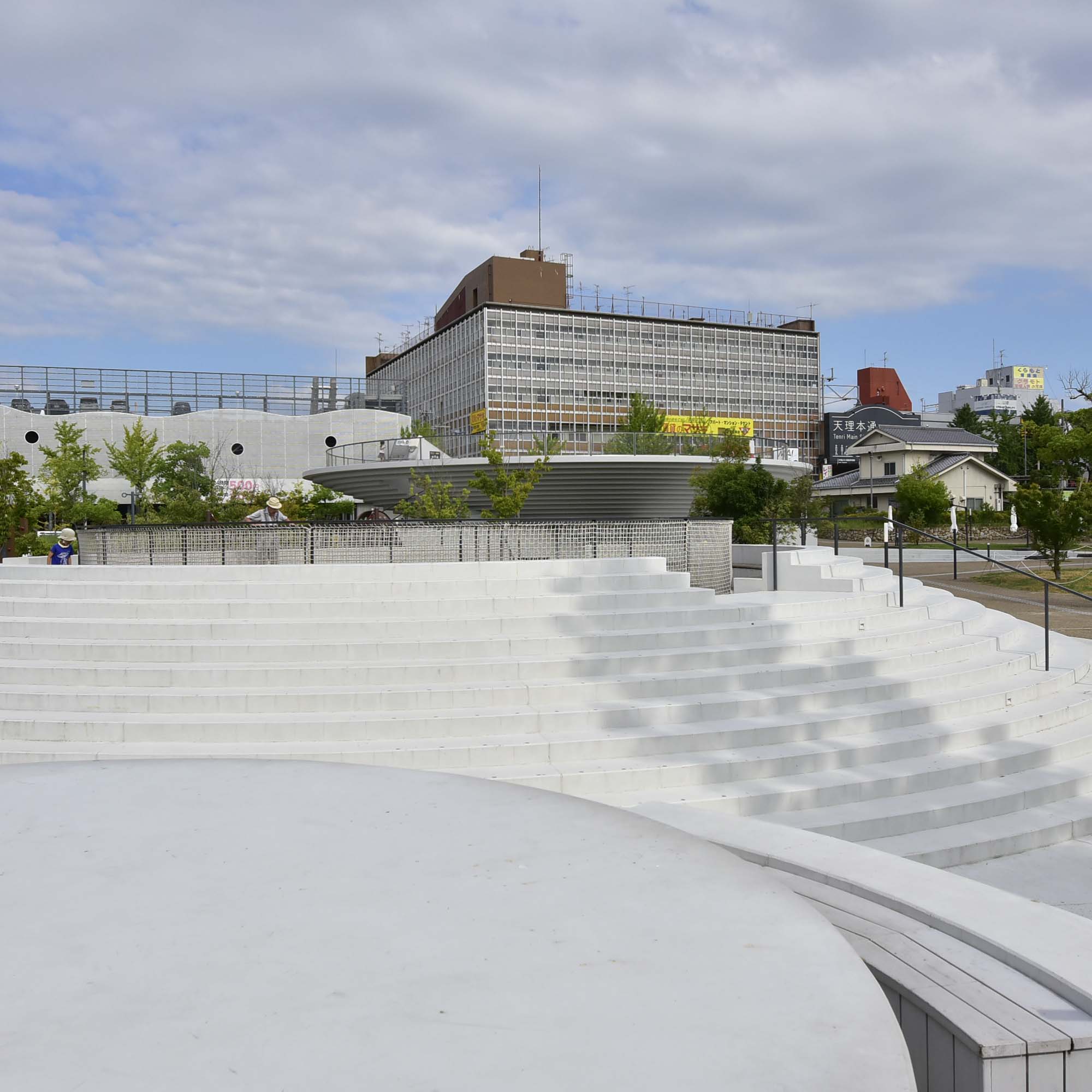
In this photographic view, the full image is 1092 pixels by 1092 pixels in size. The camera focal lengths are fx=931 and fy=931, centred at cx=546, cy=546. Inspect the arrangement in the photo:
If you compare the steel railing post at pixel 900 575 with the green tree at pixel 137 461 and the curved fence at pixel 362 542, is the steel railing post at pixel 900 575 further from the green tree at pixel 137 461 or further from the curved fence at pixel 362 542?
the green tree at pixel 137 461

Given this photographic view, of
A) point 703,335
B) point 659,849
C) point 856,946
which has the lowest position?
point 856,946

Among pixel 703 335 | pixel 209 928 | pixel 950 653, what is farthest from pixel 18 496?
pixel 703 335

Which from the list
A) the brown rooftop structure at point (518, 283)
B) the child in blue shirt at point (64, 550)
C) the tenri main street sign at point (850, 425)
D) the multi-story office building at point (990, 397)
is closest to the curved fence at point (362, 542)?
the child in blue shirt at point (64, 550)

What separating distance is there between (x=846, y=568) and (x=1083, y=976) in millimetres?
12810

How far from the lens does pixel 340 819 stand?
403 centimetres

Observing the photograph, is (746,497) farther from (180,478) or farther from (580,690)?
(180,478)

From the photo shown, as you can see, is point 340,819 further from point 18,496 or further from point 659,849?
point 18,496

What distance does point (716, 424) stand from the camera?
94438mm

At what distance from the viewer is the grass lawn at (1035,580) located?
2403cm

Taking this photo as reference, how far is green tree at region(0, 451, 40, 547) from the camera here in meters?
29.2

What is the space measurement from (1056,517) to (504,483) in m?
14.8

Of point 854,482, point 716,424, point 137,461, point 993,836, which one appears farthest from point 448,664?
point 716,424

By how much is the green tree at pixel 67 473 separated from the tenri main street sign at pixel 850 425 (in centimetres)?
7399

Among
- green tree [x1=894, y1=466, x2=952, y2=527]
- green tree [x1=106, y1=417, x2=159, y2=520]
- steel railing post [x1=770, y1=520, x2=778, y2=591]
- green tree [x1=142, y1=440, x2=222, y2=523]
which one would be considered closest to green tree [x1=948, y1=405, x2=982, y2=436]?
green tree [x1=894, y1=466, x2=952, y2=527]
